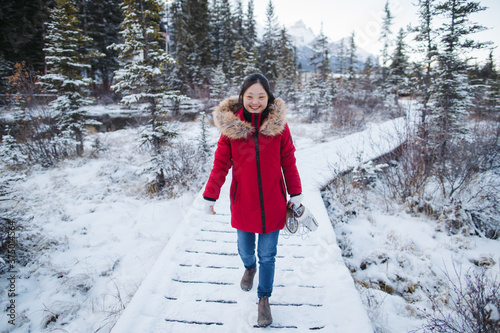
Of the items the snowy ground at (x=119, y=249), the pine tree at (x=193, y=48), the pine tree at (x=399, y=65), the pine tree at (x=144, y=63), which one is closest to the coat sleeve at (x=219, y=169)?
the snowy ground at (x=119, y=249)

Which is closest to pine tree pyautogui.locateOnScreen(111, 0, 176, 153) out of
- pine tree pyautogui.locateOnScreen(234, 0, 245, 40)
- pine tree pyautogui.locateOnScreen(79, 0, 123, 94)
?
pine tree pyautogui.locateOnScreen(79, 0, 123, 94)

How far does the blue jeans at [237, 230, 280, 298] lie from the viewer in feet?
7.07

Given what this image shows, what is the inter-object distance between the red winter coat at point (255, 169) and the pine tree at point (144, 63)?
15.1 feet

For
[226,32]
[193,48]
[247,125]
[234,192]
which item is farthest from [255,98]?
[226,32]

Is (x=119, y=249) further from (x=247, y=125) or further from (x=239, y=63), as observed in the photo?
(x=239, y=63)

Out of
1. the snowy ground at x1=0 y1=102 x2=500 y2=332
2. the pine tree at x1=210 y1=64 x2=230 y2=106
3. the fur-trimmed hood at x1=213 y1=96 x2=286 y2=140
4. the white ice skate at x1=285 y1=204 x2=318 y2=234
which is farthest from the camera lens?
the pine tree at x1=210 y1=64 x2=230 y2=106

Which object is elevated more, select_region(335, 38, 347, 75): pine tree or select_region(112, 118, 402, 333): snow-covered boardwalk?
select_region(335, 38, 347, 75): pine tree

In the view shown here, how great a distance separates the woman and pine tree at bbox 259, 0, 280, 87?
106ft

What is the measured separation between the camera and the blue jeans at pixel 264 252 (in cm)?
215

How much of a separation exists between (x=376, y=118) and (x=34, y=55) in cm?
3383

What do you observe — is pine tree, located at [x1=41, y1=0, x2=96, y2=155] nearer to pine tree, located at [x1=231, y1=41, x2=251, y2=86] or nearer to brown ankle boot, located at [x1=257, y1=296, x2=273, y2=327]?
brown ankle boot, located at [x1=257, y1=296, x2=273, y2=327]

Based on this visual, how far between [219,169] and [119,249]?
10.9 ft

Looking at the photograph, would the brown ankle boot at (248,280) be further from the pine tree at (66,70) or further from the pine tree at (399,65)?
the pine tree at (399,65)

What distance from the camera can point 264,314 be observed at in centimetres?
221
